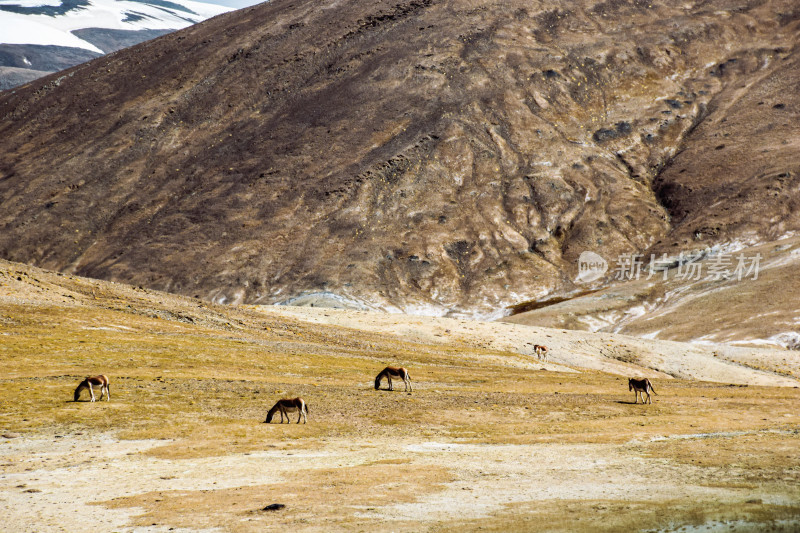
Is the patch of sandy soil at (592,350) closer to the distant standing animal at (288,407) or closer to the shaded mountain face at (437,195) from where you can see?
the distant standing animal at (288,407)

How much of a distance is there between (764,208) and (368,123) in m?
92.8

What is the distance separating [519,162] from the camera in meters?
182

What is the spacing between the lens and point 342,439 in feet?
112

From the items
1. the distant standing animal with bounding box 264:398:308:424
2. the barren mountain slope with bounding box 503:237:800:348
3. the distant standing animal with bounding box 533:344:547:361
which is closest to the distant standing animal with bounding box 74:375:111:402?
the distant standing animal with bounding box 264:398:308:424

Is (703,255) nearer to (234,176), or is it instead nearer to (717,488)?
(234,176)

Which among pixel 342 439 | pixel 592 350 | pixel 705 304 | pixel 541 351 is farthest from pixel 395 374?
pixel 705 304

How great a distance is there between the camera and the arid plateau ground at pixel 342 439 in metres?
→ 22.3

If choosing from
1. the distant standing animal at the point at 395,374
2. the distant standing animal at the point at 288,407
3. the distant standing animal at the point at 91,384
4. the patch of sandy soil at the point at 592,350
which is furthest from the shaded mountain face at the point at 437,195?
the distant standing animal at the point at 288,407

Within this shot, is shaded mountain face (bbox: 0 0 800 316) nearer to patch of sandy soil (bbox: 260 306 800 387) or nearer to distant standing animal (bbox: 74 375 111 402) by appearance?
patch of sandy soil (bbox: 260 306 800 387)

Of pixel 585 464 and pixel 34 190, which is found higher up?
pixel 34 190

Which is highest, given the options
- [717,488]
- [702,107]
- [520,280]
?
[702,107]

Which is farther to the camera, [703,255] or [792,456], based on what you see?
[703,255]

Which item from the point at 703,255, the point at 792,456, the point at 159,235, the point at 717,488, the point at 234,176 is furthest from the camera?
the point at 234,176

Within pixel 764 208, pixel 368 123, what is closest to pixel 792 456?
pixel 764 208
